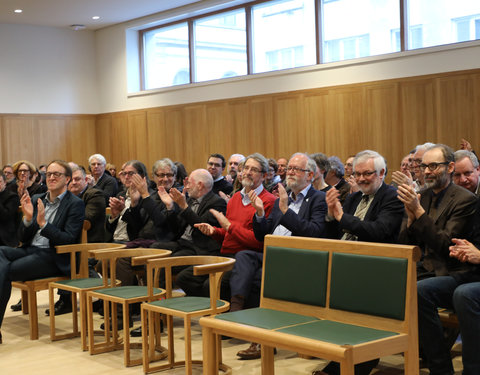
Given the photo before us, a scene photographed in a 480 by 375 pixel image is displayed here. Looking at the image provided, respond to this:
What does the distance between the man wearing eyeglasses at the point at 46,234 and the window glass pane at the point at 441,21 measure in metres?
5.85

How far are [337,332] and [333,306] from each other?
29 cm

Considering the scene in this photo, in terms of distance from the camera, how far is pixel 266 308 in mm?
3508

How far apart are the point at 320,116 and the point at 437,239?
7.07 metres

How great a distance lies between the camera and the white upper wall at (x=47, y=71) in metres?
13.2

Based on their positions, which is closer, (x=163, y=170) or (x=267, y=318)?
(x=267, y=318)

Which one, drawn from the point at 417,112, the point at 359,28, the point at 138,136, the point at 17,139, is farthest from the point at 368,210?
the point at 17,139

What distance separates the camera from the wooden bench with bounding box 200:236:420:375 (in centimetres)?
281

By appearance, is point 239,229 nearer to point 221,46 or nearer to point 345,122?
point 345,122

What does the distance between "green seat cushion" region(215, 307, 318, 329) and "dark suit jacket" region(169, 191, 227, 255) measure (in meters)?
1.83

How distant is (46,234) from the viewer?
5.08 m

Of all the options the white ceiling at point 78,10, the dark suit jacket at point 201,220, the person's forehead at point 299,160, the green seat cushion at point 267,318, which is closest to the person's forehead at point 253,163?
the person's forehead at point 299,160

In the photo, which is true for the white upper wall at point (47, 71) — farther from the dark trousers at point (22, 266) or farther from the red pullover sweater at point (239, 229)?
the red pullover sweater at point (239, 229)

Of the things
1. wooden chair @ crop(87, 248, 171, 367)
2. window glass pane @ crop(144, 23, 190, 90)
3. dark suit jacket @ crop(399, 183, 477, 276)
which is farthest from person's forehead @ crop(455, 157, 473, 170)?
window glass pane @ crop(144, 23, 190, 90)

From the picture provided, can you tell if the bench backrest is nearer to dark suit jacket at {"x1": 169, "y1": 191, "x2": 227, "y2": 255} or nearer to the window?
dark suit jacket at {"x1": 169, "y1": 191, "x2": 227, "y2": 255}
